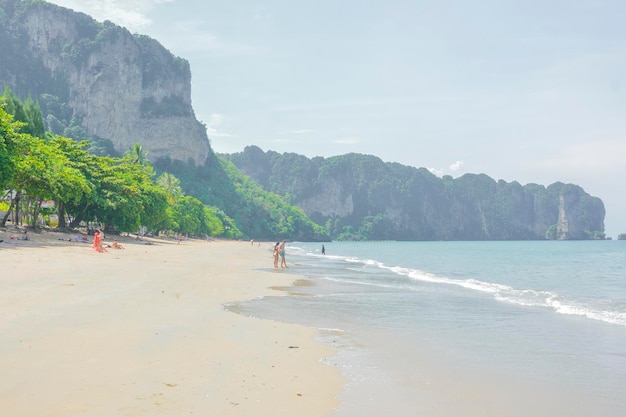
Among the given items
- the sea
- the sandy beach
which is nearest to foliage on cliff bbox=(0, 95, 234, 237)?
the sandy beach

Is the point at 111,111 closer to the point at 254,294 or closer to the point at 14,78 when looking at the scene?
the point at 14,78

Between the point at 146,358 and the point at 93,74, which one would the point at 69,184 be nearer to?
the point at 146,358

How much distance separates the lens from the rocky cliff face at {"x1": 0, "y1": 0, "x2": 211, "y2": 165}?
519 feet

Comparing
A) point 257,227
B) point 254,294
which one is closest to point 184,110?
point 257,227

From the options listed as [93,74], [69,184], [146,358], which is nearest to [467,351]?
[146,358]

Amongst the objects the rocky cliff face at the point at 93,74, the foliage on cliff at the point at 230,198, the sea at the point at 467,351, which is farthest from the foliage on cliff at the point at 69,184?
the rocky cliff face at the point at 93,74

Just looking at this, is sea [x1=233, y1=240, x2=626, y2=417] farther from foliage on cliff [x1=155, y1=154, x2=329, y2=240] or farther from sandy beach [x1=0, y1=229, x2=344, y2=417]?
foliage on cliff [x1=155, y1=154, x2=329, y2=240]

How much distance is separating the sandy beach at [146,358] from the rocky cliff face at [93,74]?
158 m

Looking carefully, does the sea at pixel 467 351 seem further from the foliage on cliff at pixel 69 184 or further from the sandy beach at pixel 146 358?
the foliage on cliff at pixel 69 184

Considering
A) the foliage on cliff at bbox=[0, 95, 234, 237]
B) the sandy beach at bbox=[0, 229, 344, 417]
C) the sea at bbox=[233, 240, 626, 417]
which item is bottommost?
the sea at bbox=[233, 240, 626, 417]

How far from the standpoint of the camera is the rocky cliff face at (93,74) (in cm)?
15825

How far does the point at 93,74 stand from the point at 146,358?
17199 centimetres

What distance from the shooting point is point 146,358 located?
7770mm

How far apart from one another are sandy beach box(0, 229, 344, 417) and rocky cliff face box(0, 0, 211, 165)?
158325 millimetres
